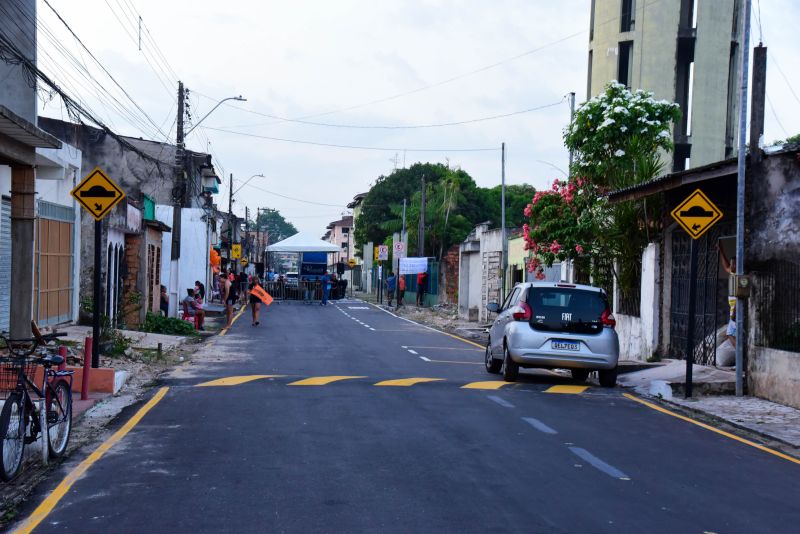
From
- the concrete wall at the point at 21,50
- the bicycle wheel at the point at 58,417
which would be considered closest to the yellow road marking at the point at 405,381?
the bicycle wheel at the point at 58,417

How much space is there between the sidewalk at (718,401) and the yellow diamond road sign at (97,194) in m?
9.12

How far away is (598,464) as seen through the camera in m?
8.71

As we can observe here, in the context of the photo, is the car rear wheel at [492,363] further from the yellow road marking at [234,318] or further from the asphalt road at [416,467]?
the yellow road marking at [234,318]

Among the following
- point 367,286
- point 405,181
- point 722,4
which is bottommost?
point 367,286

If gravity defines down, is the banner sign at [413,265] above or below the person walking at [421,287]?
above

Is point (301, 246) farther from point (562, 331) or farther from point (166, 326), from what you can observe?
point (562, 331)

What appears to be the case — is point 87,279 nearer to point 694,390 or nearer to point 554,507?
point 694,390

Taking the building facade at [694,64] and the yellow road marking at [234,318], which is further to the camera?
the building facade at [694,64]

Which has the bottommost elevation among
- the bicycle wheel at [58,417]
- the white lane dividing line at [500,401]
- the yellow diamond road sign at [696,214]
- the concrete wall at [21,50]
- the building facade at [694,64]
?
the white lane dividing line at [500,401]

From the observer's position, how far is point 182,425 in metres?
10.5

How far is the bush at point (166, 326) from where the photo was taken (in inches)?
1011

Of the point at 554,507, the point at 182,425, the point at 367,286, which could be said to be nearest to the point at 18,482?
the point at 182,425

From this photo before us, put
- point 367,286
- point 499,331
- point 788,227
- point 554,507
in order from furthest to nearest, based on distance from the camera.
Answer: point 367,286 → point 499,331 → point 788,227 → point 554,507

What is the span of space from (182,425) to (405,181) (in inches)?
2776
